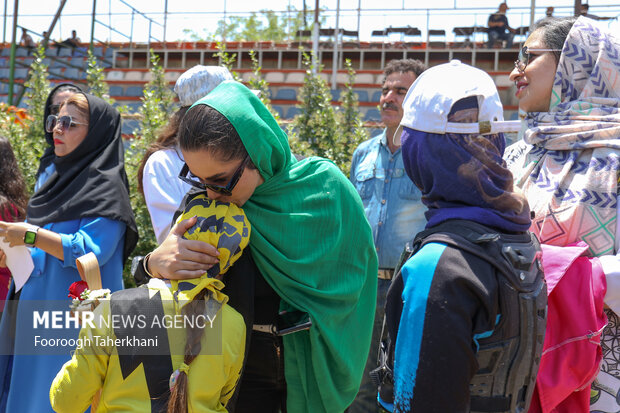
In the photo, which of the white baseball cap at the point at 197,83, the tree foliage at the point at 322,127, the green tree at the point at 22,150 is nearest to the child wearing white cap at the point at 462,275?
the white baseball cap at the point at 197,83

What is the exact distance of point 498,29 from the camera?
1391 centimetres

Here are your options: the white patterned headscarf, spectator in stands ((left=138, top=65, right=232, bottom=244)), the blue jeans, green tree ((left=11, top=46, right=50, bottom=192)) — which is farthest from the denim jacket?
green tree ((left=11, top=46, right=50, bottom=192))

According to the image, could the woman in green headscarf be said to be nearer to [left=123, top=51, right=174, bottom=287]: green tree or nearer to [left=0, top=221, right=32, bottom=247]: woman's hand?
[left=0, top=221, right=32, bottom=247]: woman's hand

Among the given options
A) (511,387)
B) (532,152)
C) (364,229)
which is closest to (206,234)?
(364,229)

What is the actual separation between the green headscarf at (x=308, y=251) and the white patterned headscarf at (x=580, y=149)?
25.6 inches

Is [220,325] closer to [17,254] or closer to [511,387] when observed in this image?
[511,387]

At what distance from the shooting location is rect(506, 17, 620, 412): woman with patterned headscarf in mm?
1766

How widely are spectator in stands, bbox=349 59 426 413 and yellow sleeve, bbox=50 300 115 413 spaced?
172cm

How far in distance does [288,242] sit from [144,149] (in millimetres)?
4165

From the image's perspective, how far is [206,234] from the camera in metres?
1.63

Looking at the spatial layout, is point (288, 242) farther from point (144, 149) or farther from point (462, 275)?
point (144, 149)

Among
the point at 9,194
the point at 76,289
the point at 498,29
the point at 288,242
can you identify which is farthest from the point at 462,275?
the point at 498,29

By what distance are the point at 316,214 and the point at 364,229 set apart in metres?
0.18

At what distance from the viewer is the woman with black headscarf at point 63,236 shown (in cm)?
294
